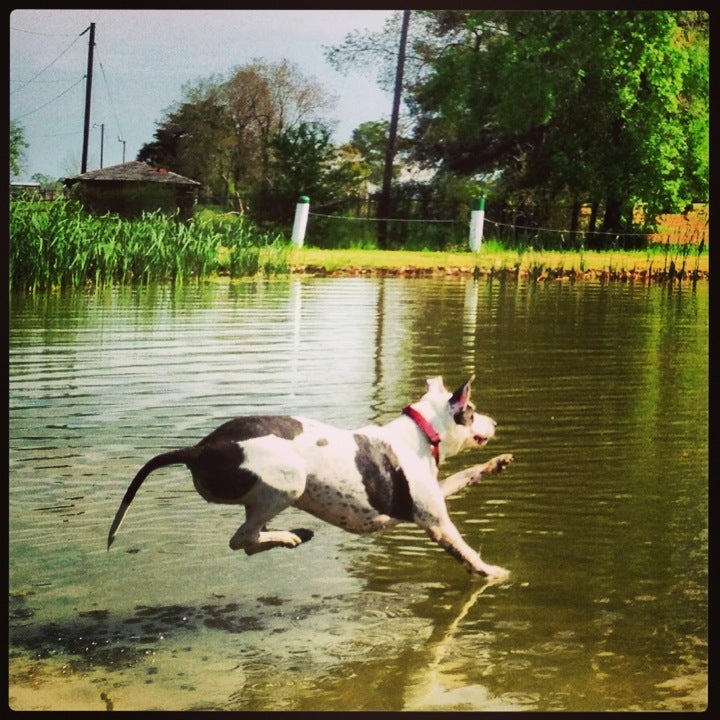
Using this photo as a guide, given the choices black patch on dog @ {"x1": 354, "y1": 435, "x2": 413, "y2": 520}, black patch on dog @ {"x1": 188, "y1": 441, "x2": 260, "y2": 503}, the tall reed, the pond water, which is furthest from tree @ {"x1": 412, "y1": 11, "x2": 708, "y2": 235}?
black patch on dog @ {"x1": 188, "y1": 441, "x2": 260, "y2": 503}

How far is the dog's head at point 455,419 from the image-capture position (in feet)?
10.3

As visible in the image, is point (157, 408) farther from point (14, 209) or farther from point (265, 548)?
point (265, 548)

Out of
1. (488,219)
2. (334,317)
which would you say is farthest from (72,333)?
(488,219)

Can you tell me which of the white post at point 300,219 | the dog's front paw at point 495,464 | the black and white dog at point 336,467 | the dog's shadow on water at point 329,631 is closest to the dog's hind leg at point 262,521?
the black and white dog at point 336,467

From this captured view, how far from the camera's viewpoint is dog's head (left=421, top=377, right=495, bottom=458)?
10.3ft

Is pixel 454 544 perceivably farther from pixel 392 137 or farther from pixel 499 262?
pixel 499 262

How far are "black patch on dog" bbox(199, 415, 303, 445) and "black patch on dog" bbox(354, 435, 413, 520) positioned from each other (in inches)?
5.8

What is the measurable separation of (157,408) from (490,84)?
4.47ft

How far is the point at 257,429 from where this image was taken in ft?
10.1

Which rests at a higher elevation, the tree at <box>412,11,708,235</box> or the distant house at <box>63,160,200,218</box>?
the tree at <box>412,11,708,235</box>

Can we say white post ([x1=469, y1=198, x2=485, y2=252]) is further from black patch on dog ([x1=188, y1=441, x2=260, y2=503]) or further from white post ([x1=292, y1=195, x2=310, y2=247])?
black patch on dog ([x1=188, y1=441, x2=260, y2=503])

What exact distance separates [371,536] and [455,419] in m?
0.69

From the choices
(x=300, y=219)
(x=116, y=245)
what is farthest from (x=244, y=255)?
(x=116, y=245)

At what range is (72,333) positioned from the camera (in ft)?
14.8
